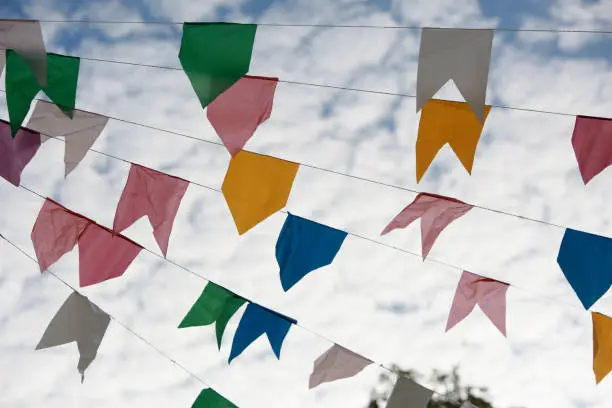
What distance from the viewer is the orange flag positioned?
3.76 meters

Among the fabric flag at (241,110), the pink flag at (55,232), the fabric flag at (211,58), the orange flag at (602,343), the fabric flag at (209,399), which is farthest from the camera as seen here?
the pink flag at (55,232)

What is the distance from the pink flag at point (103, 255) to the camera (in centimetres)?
439

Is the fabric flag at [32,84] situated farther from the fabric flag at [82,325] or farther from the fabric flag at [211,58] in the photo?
the fabric flag at [82,325]

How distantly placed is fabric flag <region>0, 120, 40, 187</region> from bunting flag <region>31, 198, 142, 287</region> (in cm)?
32

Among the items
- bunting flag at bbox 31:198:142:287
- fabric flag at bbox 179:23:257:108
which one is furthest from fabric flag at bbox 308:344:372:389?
fabric flag at bbox 179:23:257:108

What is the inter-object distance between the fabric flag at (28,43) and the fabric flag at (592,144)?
10.3ft

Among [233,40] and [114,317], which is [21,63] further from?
[114,317]

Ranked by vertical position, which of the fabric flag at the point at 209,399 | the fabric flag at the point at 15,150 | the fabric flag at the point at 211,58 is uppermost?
the fabric flag at the point at 211,58

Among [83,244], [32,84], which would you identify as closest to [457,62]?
[32,84]

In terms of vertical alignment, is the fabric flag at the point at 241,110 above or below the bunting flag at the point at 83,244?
above

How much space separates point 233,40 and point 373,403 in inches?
567

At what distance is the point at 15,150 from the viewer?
439cm

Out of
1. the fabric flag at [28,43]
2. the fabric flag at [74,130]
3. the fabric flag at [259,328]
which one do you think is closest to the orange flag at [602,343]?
the fabric flag at [259,328]

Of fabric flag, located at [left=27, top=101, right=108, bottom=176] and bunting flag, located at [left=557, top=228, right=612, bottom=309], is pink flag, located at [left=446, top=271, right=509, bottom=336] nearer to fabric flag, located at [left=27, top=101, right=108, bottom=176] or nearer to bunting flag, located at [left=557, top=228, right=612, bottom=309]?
bunting flag, located at [left=557, top=228, right=612, bottom=309]
